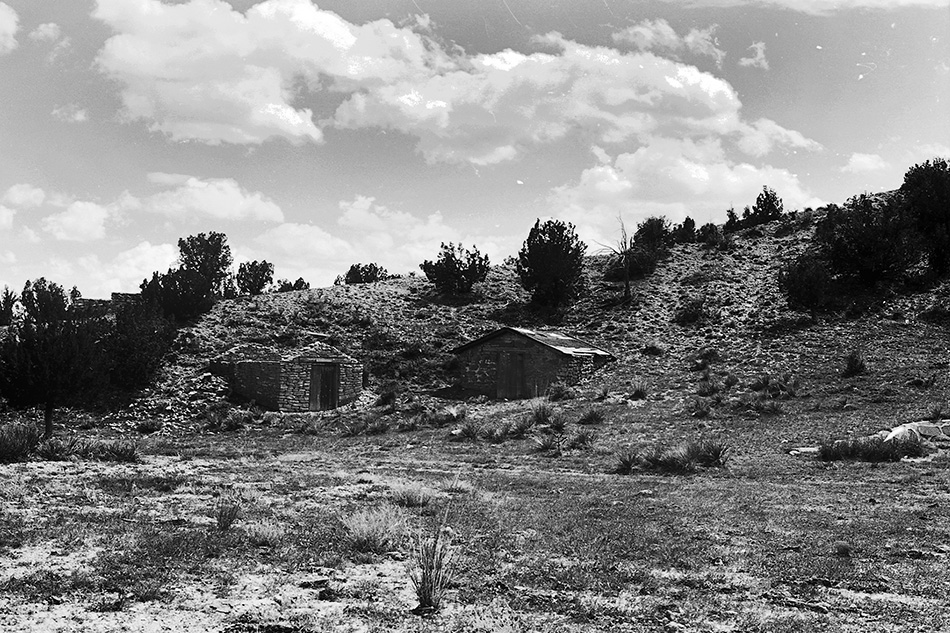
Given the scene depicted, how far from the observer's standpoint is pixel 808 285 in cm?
3591

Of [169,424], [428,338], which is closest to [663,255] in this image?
[428,338]

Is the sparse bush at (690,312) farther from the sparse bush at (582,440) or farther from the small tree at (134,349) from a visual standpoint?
the small tree at (134,349)

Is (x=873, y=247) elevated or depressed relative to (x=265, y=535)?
elevated

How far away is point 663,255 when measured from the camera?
162ft

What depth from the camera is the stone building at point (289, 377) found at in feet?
94.1

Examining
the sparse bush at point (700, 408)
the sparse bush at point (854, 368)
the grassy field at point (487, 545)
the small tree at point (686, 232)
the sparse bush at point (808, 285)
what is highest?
the small tree at point (686, 232)

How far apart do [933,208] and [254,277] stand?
136ft

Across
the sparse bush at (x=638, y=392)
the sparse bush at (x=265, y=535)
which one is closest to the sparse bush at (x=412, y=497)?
the sparse bush at (x=265, y=535)

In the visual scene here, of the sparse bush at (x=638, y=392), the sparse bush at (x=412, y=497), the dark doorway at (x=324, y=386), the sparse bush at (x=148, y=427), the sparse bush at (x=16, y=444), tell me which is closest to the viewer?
the sparse bush at (x=412, y=497)

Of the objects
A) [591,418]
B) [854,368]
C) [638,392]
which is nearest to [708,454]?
[591,418]

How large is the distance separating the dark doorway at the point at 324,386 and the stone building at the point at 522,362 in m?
5.78

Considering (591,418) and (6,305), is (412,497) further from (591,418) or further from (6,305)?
(6,305)

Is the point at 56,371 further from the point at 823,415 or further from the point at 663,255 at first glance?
the point at 663,255

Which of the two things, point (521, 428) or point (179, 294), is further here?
point (179, 294)
